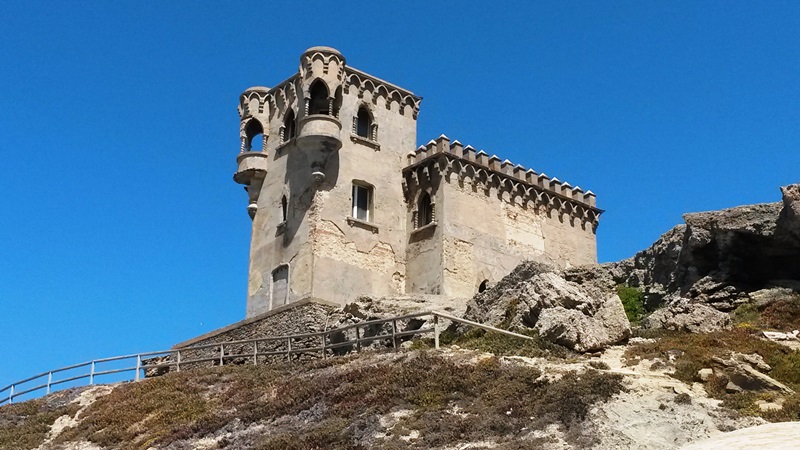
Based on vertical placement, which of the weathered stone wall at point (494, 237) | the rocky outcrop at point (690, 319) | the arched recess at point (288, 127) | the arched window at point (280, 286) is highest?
the arched recess at point (288, 127)

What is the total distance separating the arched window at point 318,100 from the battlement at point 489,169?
14.0 feet

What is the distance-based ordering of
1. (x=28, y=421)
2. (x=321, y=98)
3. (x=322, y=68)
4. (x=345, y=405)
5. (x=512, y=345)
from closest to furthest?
(x=345, y=405)
(x=512, y=345)
(x=28, y=421)
(x=322, y=68)
(x=321, y=98)

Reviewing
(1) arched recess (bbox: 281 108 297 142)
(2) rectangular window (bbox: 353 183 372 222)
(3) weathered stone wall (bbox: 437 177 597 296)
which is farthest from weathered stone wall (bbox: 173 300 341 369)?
(1) arched recess (bbox: 281 108 297 142)

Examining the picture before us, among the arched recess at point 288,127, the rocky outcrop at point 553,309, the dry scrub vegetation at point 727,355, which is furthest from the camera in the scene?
the arched recess at point 288,127

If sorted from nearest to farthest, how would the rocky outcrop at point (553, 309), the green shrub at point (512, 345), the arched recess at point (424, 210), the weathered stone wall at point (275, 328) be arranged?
the green shrub at point (512, 345)
the rocky outcrop at point (553, 309)
the weathered stone wall at point (275, 328)
the arched recess at point (424, 210)

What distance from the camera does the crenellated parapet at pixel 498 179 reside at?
42.9m

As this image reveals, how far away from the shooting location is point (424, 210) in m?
43.2

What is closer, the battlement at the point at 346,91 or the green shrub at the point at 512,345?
the green shrub at the point at 512,345

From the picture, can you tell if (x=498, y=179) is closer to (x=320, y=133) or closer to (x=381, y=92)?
(x=381, y=92)

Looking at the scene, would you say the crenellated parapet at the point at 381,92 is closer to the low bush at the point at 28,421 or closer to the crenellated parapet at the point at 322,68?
the crenellated parapet at the point at 322,68

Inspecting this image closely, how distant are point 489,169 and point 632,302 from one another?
40.7 ft

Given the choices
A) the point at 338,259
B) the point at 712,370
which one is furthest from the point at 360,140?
the point at 712,370

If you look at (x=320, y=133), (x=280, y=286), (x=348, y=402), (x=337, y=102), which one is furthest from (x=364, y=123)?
(x=348, y=402)

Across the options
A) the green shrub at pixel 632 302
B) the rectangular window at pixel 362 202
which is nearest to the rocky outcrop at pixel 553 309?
the green shrub at pixel 632 302
